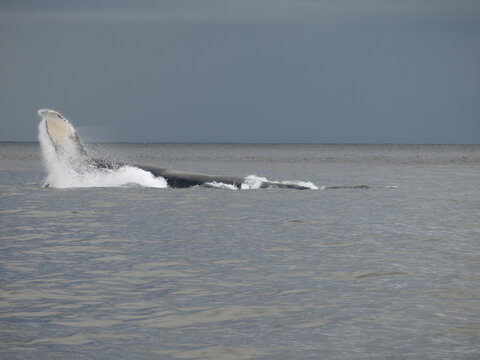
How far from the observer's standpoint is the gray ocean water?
8375 millimetres

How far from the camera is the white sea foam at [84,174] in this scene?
3101cm

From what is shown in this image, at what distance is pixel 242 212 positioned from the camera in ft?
75.8

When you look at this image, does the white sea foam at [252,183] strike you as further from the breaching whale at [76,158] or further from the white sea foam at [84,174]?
the white sea foam at [84,174]

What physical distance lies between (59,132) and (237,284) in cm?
2021

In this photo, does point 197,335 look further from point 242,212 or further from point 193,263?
point 242,212

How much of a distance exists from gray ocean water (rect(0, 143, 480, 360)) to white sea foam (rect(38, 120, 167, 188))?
310 inches

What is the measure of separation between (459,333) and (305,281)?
11.4 feet

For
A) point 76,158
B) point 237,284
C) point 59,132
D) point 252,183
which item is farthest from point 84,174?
point 237,284

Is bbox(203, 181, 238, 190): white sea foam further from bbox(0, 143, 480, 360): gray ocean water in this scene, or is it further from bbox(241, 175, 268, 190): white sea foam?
bbox(0, 143, 480, 360): gray ocean water

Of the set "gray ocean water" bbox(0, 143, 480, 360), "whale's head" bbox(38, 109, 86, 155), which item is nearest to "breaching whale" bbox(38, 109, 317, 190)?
"whale's head" bbox(38, 109, 86, 155)

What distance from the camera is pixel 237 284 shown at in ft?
38.4

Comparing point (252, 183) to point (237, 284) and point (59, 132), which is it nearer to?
point (59, 132)


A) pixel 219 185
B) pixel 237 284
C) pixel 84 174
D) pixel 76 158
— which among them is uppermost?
pixel 76 158

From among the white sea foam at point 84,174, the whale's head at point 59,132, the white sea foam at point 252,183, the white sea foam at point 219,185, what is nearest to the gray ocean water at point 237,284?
the whale's head at point 59,132
